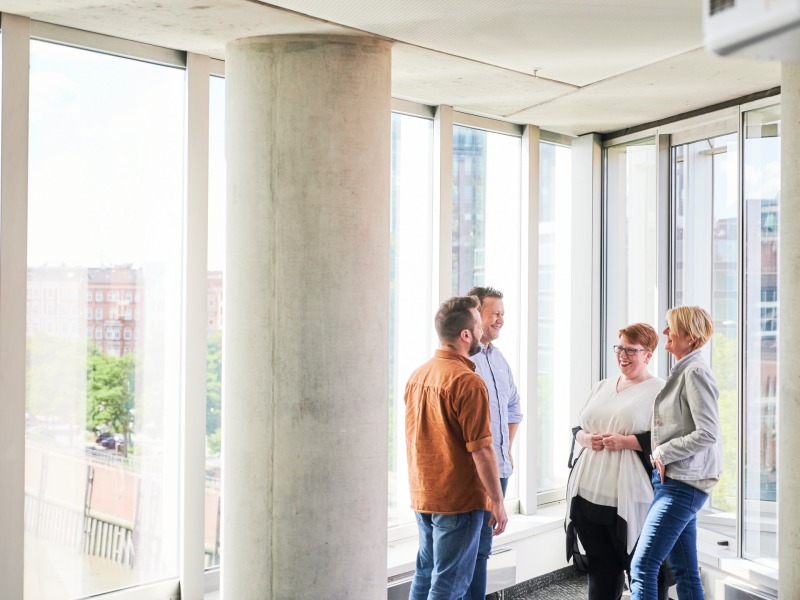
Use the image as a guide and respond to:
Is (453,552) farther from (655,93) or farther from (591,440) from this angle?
(655,93)

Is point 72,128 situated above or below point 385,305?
above

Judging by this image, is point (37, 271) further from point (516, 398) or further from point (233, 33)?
point (516, 398)

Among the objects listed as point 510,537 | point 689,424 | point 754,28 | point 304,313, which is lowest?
point 510,537

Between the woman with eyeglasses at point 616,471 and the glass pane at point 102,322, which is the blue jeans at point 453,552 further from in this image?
the glass pane at point 102,322

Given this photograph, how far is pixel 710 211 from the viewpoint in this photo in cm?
505

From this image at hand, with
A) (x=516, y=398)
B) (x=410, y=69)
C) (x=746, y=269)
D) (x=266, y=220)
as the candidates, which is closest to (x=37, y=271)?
(x=266, y=220)

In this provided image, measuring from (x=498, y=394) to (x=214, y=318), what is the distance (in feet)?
4.77

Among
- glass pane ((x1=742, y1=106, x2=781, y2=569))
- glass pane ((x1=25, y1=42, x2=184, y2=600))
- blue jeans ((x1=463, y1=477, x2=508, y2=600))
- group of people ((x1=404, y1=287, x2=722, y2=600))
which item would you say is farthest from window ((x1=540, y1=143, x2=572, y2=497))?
glass pane ((x1=25, y1=42, x2=184, y2=600))

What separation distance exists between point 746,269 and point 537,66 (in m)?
1.68

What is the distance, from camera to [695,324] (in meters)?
3.77

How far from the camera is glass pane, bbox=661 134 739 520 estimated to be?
487cm

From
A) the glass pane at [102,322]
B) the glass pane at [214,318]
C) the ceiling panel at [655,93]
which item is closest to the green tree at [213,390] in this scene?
the glass pane at [214,318]

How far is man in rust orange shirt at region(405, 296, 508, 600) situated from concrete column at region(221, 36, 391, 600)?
0.26 metres

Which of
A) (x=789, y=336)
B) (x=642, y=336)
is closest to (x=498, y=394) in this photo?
(x=642, y=336)
